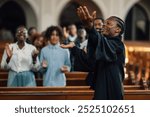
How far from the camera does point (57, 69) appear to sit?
7.41 metres

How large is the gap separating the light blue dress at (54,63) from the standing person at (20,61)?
0.28 m

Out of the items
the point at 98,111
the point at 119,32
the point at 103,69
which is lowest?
the point at 98,111

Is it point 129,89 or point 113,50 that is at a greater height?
point 113,50

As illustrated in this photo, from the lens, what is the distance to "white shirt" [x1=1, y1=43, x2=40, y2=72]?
710cm

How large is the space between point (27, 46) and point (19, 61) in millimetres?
248

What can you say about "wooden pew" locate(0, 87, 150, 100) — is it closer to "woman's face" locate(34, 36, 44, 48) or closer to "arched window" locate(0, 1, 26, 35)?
"woman's face" locate(34, 36, 44, 48)

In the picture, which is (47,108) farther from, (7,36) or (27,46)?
(7,36)

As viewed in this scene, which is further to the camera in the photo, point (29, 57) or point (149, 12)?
point (149, 12)

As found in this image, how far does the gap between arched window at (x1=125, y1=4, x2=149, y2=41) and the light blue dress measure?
471 inches

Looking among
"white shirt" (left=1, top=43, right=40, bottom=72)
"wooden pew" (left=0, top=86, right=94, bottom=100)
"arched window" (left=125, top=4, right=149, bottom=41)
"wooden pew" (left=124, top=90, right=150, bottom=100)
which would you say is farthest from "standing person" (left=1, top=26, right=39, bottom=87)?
"arched window" (left=125, top=4, right=149, bottom=41)

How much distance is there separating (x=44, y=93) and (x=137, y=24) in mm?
13301

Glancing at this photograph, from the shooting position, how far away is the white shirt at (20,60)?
23.3ft

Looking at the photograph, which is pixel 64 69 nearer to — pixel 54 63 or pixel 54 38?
pixel 54 63

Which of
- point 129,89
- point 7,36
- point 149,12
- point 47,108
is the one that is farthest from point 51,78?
point 149,12
